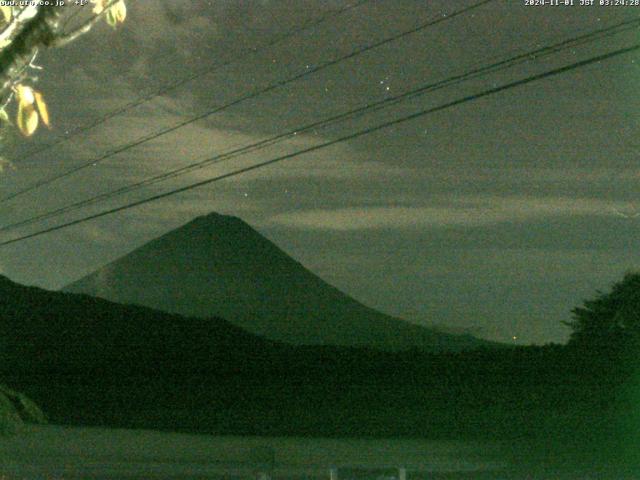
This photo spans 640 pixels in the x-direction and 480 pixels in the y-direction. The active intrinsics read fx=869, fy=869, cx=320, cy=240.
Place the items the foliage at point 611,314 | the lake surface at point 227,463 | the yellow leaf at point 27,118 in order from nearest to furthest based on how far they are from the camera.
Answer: the yellow leaf at point 27,118
the lake surface at point 227,463
the foliage at point 611,314

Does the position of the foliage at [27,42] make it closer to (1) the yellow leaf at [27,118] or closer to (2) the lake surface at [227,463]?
(1) the yellow leaf at [27,118]

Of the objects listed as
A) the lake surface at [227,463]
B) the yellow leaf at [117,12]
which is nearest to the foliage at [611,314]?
the lake surface at [227,463]

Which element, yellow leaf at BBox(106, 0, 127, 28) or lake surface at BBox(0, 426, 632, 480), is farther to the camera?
lake surface at BBox(0, 426, 632, 480)

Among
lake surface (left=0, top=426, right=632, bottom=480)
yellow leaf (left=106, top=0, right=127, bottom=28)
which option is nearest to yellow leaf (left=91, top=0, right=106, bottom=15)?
yellow leaf (left=106, top=0, right=127, bottom=28)

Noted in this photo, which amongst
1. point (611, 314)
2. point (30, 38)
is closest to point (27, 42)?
point (30, 38)

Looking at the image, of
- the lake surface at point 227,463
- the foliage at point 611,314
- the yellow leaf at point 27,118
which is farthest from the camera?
the foliage at point 611,314

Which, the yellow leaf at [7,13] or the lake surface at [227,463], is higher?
the yellow leaf at [7,13]

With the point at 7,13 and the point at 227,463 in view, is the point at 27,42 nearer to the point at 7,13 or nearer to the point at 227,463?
the point at 7,13

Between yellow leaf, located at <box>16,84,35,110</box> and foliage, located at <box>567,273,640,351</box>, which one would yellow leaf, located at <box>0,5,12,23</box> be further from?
foliage, located at <box>567,273,640,351</box>
